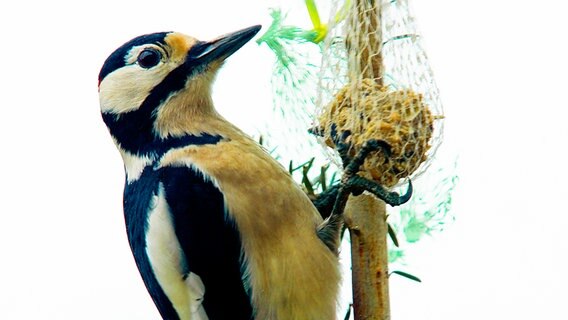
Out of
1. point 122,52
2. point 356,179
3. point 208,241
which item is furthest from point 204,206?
point 122,52

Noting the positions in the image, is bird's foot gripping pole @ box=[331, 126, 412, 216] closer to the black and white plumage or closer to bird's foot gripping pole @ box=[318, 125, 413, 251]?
bird's foot gripping pole @ box=[318, 125, 413, 251]

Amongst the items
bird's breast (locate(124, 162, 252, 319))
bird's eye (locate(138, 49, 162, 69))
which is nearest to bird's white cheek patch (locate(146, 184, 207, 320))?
bird's breast (locate(124, 162, 252, 319))

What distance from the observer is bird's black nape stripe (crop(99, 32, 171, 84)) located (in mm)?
2451

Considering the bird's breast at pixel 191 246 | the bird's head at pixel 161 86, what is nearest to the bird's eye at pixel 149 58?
the bird's head at pixel 161 86

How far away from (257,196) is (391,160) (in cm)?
45

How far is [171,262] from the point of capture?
7.56 feet

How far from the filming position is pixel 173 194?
90.1 inches

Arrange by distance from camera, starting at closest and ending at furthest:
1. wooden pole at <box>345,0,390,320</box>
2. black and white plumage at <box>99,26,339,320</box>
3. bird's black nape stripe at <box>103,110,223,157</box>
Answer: wooden pole at <box>345,0,390,320</box> < black and white plumage at <box>99,26,339,320</box> < bird's black nape stripe at <box>103,110,223,157</box>

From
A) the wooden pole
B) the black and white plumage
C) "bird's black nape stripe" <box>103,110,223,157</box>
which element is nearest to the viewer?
the wooden pole

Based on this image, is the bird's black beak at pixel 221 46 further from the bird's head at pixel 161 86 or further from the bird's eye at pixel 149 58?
the bird's eye at pixel 149 58

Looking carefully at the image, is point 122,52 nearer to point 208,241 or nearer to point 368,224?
point 208,241

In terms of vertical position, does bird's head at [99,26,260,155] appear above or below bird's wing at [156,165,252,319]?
above

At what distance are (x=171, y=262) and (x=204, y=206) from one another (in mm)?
201

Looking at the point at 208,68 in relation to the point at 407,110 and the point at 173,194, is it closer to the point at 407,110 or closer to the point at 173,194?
the point at 173,194
